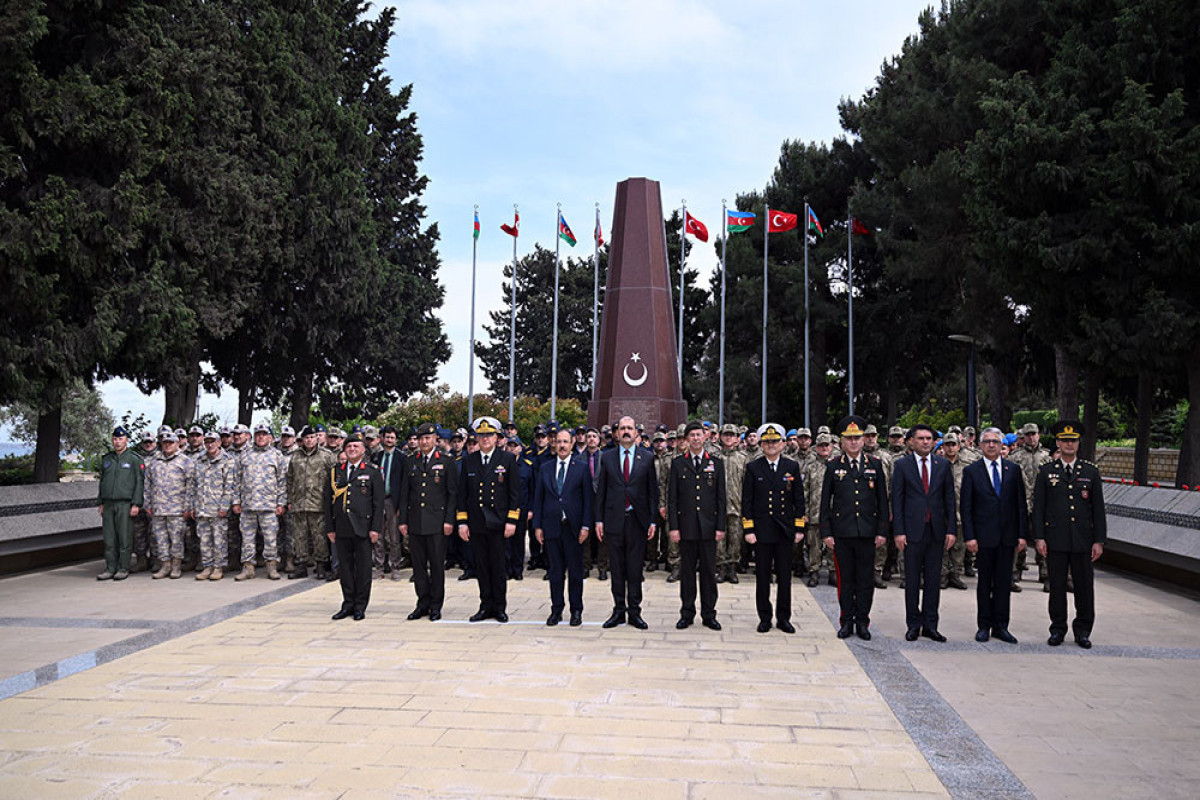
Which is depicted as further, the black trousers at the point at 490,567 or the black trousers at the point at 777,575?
the black trousers at the point at 490,567

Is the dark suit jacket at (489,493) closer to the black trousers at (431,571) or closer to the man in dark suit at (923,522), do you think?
the black trousers at (431,571)

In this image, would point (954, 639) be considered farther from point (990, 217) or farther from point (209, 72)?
point (209, 72)

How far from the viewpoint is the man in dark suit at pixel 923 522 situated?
23.4 feet

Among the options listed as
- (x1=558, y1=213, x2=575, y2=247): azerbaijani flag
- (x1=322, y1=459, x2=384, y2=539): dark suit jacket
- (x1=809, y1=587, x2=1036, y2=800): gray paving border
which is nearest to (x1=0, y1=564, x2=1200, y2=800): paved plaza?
(x1=809, y1=587, x2=1036, y2=800): gray paving border

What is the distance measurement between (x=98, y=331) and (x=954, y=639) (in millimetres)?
12446

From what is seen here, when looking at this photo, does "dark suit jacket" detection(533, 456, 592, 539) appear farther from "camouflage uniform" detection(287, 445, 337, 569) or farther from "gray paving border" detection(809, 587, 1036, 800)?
"camouflage uniform" detection(287, 445, 337, 569)

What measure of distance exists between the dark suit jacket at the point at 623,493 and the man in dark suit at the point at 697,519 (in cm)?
20

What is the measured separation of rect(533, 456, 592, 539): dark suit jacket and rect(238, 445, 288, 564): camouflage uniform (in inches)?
155

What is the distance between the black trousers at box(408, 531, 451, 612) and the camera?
7.84 metres

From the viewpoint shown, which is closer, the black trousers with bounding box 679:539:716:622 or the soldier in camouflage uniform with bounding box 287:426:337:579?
the black trousers with bounding box 679:539:716:622

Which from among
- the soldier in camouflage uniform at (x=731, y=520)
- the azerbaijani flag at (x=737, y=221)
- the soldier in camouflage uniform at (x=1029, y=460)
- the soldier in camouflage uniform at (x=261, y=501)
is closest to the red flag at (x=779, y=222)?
the azerbaijani flag at (x=737, y=221)

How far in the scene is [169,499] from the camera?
10320 millimetres

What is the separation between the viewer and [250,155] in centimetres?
2023

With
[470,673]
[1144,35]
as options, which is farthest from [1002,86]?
[470,673]
